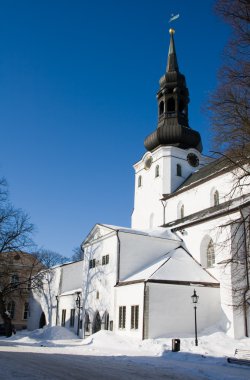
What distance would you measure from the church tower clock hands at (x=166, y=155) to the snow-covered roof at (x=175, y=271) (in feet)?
36.0

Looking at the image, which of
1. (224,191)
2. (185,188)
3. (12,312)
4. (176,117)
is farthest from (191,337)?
(12,312)

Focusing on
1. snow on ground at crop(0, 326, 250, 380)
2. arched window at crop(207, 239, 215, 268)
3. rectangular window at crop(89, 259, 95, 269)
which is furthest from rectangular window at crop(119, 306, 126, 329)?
arched window at crop(207, 239, 215, 268)

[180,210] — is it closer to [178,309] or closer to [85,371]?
[178,309]

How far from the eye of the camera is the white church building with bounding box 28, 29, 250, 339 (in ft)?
82.1

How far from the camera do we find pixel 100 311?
30484 millimetres

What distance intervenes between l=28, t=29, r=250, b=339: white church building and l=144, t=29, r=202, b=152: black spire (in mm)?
102

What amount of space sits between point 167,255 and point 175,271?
11.6 ft

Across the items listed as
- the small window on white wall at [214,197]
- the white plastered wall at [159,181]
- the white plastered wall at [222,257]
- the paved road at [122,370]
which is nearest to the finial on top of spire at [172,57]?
the white plastered wall at [159,181]

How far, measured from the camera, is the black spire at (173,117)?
4156 cm

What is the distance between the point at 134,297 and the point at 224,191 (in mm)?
11277

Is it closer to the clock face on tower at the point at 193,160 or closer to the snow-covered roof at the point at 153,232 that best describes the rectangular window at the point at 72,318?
the snow-covered roof at the point at 153,232

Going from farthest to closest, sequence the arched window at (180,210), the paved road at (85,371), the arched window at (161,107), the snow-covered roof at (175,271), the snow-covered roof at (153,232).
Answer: the arched window at (161,107) < the arched window at (180,210) < the snow-covered roof at (153,232) < the snow-covered roof at (175,271) < the paved road at (85,371)

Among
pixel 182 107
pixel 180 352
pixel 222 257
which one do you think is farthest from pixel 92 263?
pixel 182 107

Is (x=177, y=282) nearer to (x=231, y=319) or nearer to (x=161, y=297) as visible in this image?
(x=161, y=297)
